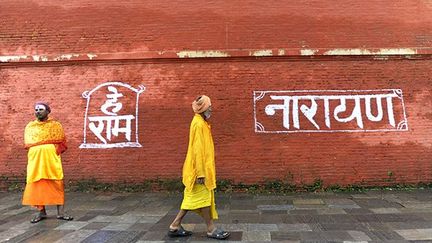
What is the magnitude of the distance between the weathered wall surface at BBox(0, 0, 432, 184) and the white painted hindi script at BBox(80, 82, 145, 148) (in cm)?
9

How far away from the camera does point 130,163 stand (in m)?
8.78

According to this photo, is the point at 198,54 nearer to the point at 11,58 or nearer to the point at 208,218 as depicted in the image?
the point at 11,58

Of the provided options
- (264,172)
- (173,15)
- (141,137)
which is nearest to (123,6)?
(173,15)

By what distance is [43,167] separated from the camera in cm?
657

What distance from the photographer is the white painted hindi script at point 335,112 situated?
341 inches

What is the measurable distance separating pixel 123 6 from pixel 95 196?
13.1ft

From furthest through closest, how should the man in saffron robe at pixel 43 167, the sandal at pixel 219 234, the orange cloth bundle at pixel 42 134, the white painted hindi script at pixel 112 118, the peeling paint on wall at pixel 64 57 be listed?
1. the peeling paint on wall at pixel 64 57
2. the white painted hindi script at pixel 112 118
3. the orange cloth bundle at pixel 42 134
4. the man in saffron robe at pixel 43 167
5. the sandal at pixel 219 234

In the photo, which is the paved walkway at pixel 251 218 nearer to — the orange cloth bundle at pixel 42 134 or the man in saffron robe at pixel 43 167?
the man in saffron robe at pixel 43 167

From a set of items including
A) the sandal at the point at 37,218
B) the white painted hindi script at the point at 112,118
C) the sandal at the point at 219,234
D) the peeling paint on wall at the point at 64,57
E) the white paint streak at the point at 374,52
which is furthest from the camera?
the peeling paint on wall at the point at 64,57

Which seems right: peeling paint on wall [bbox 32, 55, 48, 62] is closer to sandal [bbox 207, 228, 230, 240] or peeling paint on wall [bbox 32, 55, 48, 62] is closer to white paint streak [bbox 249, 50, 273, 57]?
white paint streak [bbox 249, 50, 273, 57]

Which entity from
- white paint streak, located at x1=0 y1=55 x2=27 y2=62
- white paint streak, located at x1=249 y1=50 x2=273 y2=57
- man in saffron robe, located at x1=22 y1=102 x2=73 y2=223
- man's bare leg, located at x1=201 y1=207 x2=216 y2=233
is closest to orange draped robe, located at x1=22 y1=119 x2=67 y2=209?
man in saffron robe, located at x1=22 y1=102 x2=73 y2=223

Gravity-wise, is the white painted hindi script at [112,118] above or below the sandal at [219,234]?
above

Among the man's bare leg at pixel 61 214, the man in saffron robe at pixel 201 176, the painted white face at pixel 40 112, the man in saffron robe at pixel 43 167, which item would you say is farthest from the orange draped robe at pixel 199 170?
the painted white face at pixel 40 112

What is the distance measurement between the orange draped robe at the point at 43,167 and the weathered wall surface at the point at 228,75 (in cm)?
214
